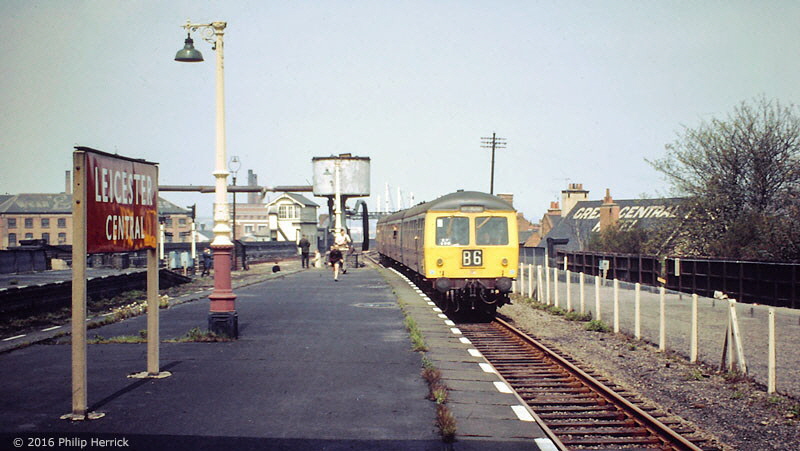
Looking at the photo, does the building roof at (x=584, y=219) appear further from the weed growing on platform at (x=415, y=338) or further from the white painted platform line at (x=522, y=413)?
the white painted platform line at (x=522, y=413)

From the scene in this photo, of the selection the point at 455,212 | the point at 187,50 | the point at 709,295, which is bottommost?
the point at 709,295

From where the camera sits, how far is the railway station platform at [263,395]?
651cm

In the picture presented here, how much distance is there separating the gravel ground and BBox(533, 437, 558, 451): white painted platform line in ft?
8.00

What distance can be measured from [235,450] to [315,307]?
12.6m

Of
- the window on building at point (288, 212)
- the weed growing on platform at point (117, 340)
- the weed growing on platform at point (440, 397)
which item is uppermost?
the window on building at point (288, 212)

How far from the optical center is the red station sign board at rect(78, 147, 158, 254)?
737cm

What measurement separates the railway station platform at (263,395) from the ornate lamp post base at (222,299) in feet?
1.45

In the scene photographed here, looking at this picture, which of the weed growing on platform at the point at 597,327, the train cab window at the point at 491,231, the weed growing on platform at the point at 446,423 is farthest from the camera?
the train cab window at the point at 491,231

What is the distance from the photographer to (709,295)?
30.0 m

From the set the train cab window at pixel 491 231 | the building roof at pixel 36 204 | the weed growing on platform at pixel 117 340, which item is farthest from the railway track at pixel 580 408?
the building roof at pixel 36 204

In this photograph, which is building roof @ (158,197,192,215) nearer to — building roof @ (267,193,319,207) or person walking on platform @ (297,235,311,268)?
building roof @ (267,193,319,207)

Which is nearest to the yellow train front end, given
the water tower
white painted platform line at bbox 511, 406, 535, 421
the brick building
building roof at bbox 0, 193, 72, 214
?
white painted platform line at bbox 511, 406, 535, 421

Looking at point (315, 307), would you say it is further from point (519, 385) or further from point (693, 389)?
point (693, 389)

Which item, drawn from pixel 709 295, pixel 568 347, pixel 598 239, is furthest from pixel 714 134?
pixel 568 347
